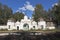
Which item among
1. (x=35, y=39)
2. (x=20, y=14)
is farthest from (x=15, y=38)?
(x=20, y=14)

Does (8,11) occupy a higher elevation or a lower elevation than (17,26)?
higher

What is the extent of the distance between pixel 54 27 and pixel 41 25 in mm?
4517

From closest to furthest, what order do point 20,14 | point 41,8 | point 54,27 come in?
point 54,27 < point 20,14 < point 41,8

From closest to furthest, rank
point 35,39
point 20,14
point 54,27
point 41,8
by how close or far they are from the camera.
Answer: point 35,39
point 54,27
point 20,14
point 41,8

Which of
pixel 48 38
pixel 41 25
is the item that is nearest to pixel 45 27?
pixel 41 25

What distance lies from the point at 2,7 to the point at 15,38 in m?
69.5

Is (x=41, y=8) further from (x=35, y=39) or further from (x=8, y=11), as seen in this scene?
(x=35, y=39)

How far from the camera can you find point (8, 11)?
91.0 m

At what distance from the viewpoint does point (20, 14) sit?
3460 inches

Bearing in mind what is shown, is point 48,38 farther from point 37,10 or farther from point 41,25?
point 37,10

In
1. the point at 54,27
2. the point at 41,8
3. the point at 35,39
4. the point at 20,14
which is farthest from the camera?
the point at 41,8

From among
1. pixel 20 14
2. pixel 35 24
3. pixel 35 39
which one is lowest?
pixel 35 39

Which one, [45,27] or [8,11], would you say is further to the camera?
[8,11]

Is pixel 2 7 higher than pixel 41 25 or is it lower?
higher
